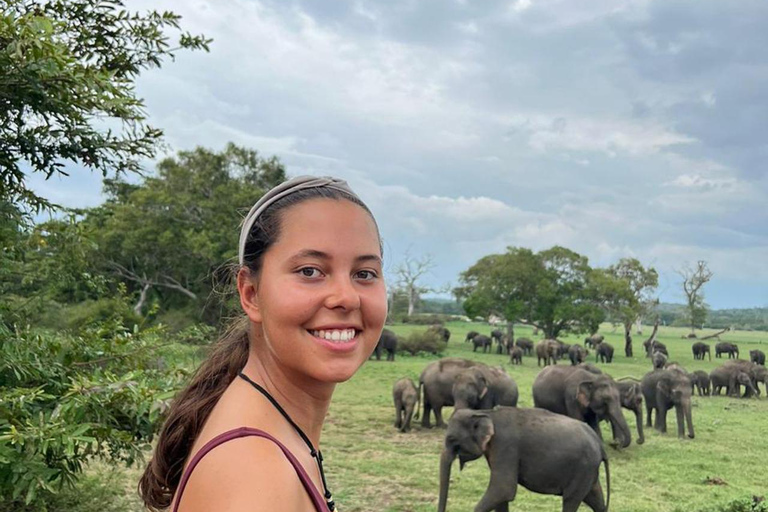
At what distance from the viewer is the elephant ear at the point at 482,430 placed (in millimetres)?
7039

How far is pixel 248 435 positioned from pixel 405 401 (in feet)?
37.5

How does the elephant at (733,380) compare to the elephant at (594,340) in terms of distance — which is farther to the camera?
the elephant at (594,340)

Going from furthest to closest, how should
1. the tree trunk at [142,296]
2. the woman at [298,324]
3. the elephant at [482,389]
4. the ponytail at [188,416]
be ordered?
1. the tree trunk at [142,296]
2. the elephant at [482,389]
3. the ponytail at [188,416]
4. the woman at [298,324]

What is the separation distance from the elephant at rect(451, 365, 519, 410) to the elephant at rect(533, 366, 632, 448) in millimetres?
665

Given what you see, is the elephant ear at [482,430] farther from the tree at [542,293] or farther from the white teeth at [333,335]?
the tree at [542,293]

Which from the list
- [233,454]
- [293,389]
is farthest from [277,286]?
[233,454]

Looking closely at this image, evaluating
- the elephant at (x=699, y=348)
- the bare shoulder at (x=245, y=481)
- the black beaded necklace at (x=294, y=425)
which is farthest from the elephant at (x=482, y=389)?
the elephant at (x=699, y=348)

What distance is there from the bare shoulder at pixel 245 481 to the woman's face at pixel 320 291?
0.71ft

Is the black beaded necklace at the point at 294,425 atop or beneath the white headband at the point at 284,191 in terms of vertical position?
beneath

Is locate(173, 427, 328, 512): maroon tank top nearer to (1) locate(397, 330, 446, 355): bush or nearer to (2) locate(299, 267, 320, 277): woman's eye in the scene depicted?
(2) locate(299, 267, 320, 277): woman's eye

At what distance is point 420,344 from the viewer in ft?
102

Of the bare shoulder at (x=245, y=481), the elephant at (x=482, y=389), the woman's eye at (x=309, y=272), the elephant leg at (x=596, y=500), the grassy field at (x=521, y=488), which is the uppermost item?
the woman's eye at (x=309, y=272)

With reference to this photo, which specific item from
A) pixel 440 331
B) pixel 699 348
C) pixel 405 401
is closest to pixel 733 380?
pixel 405 401

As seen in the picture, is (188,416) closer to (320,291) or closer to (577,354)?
(320,291)
